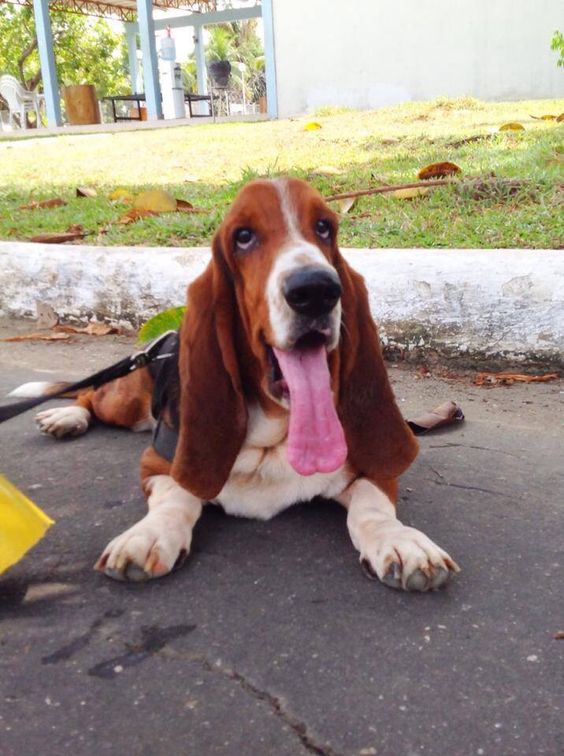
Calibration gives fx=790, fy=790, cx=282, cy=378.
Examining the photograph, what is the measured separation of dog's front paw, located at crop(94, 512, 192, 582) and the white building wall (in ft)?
48.8

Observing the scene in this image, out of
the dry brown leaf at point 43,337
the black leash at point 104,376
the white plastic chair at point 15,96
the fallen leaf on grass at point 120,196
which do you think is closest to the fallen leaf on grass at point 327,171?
the fallen leaf on grass at point 120,196

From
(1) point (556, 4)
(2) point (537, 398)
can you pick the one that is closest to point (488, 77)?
(1) point (556, 4)

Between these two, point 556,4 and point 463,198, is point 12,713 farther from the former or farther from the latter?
point 556,4

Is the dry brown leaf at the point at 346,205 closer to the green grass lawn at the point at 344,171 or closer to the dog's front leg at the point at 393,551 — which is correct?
the green grass lawn at the point at 344,171

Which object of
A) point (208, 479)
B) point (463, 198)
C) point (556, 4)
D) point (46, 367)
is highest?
point (556, 4)

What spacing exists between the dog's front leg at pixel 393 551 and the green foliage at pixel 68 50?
35.0 meters

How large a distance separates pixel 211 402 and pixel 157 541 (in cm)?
46

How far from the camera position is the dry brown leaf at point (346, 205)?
18.8 ft

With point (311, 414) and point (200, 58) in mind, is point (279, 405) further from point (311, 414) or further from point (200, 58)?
point (200, 58)

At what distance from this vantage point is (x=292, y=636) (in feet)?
6.67

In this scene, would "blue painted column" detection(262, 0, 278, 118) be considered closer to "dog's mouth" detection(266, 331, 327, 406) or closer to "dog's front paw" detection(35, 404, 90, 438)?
"dog's front paw" detection(35, 404, 90, 438)

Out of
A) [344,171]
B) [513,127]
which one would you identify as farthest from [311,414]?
[513,127]

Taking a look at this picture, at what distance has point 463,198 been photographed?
18.3 feet

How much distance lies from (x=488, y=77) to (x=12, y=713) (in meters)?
15.8
